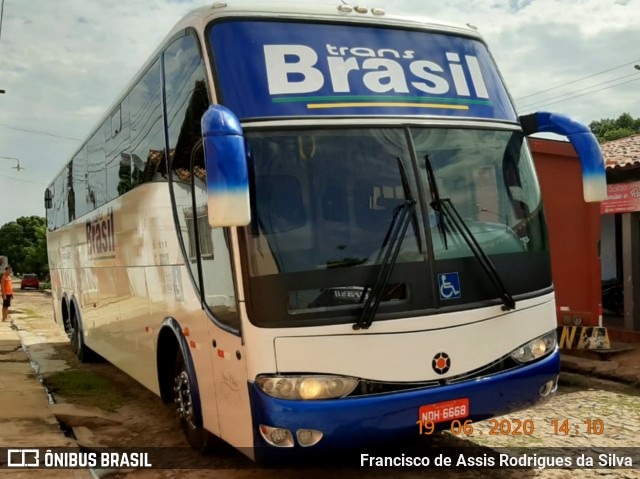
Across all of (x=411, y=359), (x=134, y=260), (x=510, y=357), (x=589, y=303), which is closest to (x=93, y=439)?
(x=134, y=260)

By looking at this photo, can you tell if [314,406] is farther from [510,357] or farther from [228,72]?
[228,72]

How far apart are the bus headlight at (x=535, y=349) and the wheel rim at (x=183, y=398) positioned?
8.70 ft

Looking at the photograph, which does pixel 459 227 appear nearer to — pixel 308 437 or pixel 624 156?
pixel 308 437

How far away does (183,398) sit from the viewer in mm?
5445

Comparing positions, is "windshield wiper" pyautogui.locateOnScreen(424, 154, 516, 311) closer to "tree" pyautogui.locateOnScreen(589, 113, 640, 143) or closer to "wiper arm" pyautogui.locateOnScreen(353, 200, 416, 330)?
"wiper arm" pyautogui.locateOnScreen(353, 200, 416, 330)

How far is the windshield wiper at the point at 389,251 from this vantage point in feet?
12.4

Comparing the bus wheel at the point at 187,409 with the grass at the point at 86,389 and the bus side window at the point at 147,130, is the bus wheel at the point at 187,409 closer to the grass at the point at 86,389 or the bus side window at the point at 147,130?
the bus side window at the point at 147,130

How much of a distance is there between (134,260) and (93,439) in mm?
1863

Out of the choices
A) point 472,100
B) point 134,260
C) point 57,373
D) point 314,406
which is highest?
point 472,100

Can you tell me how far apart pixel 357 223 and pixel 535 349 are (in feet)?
5.40

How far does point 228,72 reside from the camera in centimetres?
417

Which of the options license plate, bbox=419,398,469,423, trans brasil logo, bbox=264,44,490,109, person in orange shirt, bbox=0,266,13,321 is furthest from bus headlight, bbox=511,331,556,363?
person in orange shirt, bbox=0,266,13,321

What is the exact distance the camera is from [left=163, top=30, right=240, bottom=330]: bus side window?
4.20 m

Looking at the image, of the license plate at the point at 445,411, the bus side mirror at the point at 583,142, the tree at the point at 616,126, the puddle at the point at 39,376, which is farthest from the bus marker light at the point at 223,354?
the tree at the point at 616,126
